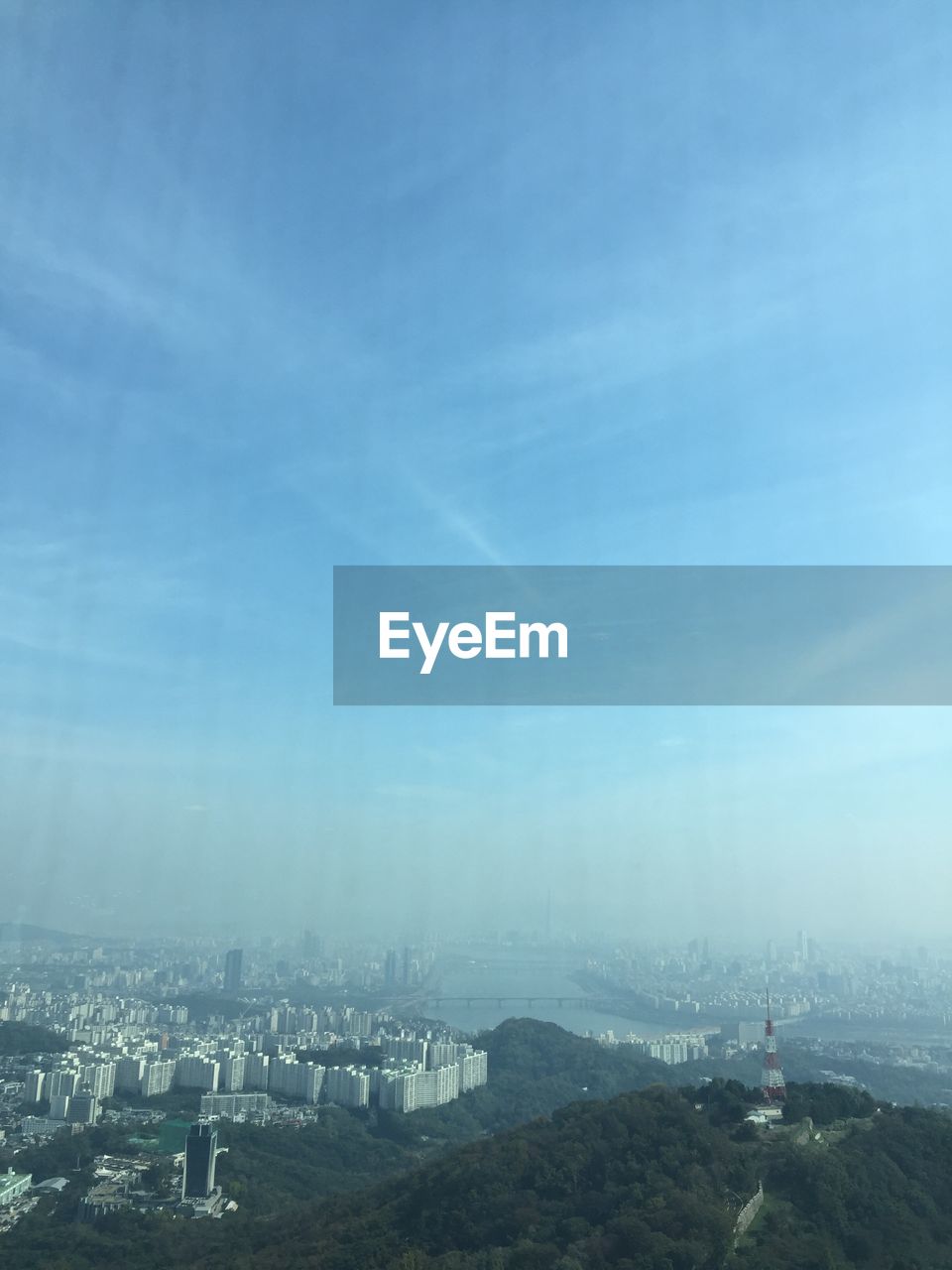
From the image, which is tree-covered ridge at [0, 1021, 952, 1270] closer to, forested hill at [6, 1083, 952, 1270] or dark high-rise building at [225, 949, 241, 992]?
forested hill at [6, 1083, 952, 1270]

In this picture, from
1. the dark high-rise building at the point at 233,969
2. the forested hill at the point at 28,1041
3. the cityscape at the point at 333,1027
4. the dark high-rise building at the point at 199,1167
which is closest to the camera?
the dark high-rise building at the point at 199,1167

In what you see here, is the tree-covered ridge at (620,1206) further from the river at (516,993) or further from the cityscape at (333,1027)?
the river at (516,993)

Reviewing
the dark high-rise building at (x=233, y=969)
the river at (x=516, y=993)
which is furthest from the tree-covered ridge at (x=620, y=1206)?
the dark high-rise building at (x=233, y=969)

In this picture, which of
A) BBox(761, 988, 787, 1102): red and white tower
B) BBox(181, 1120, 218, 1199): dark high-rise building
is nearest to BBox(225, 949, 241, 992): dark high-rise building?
BBox(181, 1120, 218, 1199): dark high-rise building

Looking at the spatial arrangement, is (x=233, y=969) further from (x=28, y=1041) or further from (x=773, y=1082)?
(x=773, y=1082)

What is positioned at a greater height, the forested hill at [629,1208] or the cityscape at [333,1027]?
the forested hill at [629,1208]

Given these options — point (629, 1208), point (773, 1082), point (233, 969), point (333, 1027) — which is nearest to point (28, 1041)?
point (333, 1027)

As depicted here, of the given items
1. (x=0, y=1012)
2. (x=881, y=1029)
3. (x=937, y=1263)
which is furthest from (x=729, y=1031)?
(x=937, y=1263)
